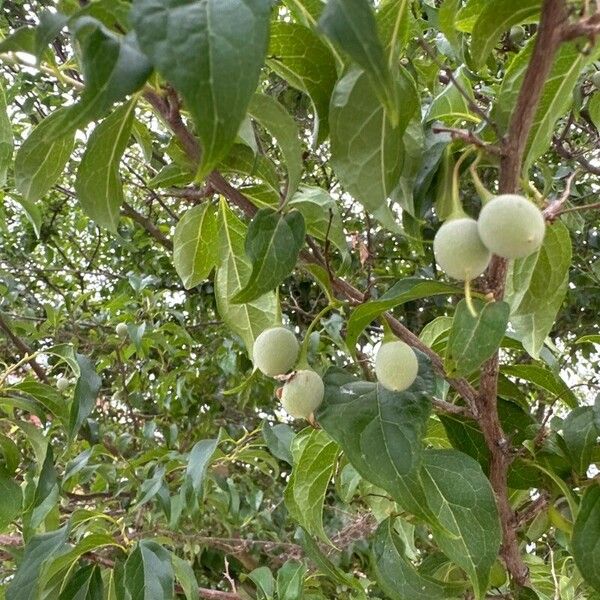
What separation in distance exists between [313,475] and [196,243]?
1.06 feet

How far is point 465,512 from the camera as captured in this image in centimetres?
74

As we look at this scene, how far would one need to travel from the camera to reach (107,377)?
2.83 m

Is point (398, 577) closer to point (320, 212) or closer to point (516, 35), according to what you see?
point (320, 212)

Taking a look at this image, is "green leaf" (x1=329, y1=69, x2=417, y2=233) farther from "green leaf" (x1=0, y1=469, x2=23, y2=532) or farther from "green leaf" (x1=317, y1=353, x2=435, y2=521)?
"green leaf" (x1=0, y1=469, x2=23, y2=532)

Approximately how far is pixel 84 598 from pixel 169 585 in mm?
166

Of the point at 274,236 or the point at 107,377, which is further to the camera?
the point at 107,377

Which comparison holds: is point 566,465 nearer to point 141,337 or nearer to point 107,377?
point 141,337

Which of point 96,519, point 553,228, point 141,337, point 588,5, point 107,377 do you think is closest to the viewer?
point 588,5

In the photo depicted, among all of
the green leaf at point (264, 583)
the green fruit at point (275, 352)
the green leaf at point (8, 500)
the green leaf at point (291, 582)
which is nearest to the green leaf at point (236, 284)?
the green fruit at point (275, 352)

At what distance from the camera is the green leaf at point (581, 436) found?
32.4 inches

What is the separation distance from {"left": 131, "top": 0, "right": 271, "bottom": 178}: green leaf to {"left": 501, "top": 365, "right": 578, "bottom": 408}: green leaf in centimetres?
Answer: 64

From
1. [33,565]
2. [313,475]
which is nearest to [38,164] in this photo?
[313,475]

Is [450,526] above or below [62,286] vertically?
above

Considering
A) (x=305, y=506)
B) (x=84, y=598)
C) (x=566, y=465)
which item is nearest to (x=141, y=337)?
(x=84, y=598)
